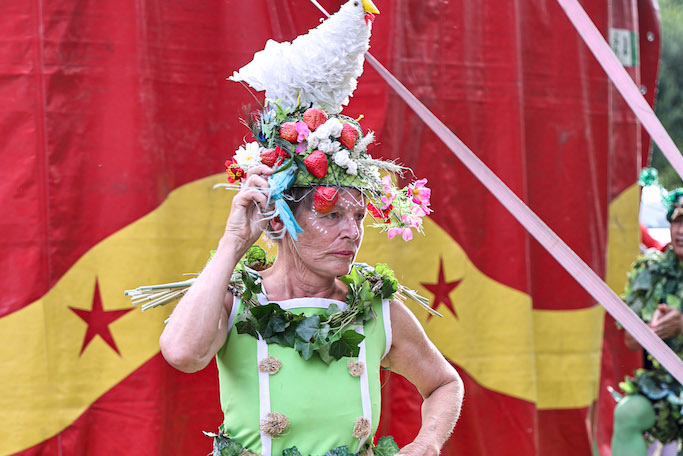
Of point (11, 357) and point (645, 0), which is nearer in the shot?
point (11, 357)

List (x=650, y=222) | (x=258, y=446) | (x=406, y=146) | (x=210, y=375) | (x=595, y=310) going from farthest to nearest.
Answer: (x=650, y=222) < (x=595, y=310) < (x=406, y=146) < (x=210, y=375) < (x=258, y=446)

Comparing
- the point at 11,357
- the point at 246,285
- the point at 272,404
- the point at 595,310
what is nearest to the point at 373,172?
the point at 246,285

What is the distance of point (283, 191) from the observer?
2.34 metres

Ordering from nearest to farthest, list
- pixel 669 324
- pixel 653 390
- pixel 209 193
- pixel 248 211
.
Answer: pixel 248 211, pixel 209 193, pixel 669 324, pixel 653 390

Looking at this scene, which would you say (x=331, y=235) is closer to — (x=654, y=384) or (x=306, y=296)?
(x=306, y=296)

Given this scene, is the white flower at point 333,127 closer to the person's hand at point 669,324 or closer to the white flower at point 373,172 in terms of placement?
the white flower at point 373,172

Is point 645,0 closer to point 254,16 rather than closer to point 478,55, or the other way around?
point 478,55

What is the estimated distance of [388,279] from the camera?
2.53 metres

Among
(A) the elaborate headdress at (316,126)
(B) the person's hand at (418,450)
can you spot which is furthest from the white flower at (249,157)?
(B) the person's hand at (418,450)

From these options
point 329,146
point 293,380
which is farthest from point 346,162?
point 293,380

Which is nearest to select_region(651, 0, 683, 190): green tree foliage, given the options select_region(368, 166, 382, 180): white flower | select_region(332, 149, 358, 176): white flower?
select_region(368, 166, 382, 180): white flower

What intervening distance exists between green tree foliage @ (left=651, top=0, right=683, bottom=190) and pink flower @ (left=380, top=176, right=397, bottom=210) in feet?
53.2

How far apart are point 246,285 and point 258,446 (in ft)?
→ 1.47

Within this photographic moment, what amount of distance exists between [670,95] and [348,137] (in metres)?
17.3
